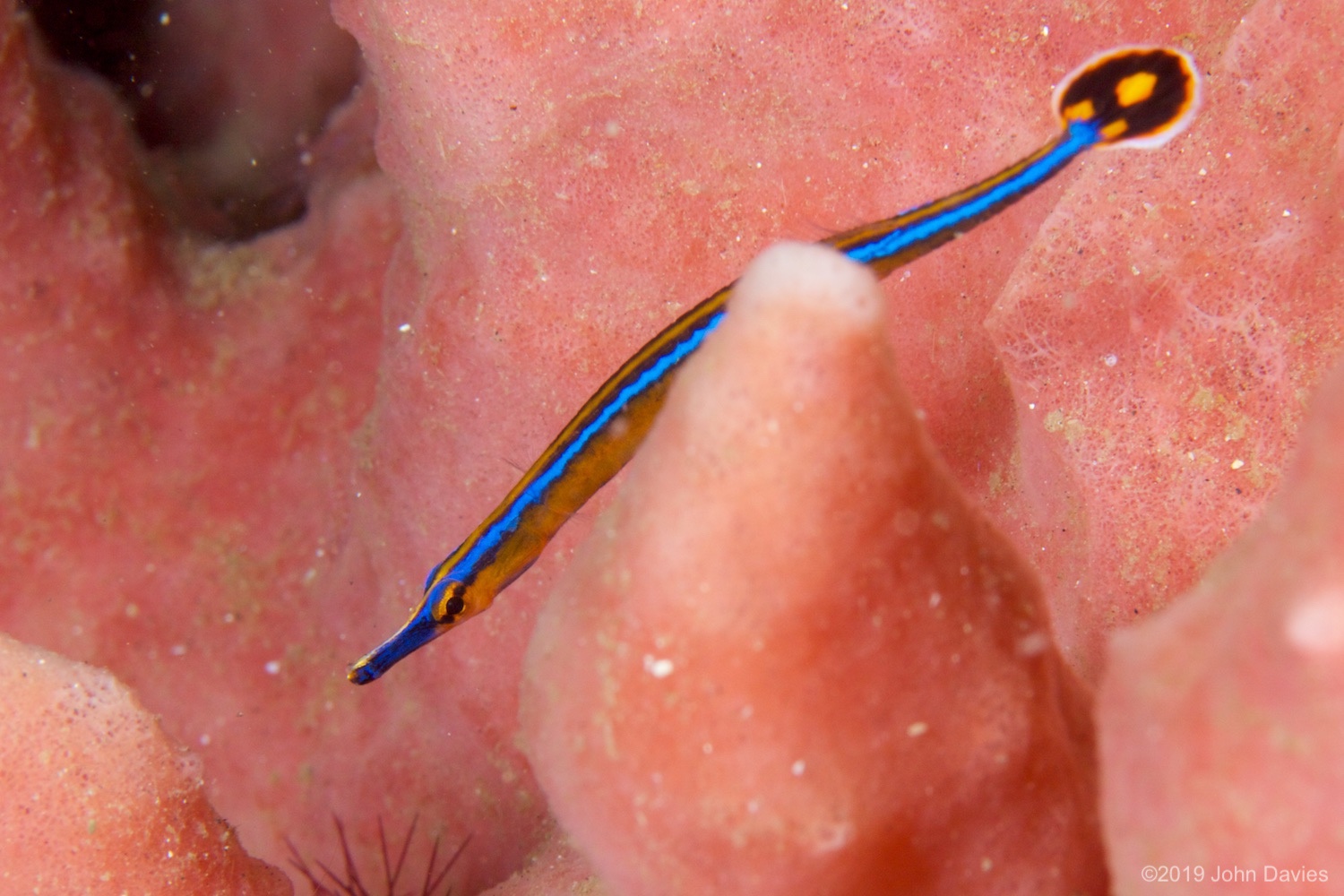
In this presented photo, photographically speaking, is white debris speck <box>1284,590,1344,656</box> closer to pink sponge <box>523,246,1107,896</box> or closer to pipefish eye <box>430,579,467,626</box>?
pink sponge <box>523,246,1107,896</box>

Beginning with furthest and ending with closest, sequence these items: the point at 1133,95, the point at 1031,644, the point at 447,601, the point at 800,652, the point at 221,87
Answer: the point at 221,87
the point at 447,601
the point at 1133,95
the point at 1031,644
the point at 800,652

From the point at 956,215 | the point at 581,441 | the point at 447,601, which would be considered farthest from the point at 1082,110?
the point at 447,601

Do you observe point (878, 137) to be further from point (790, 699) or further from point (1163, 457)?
point (790, 699)

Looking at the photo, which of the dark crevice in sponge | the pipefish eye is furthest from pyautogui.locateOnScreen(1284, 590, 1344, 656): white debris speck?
the dark crevice in sponge

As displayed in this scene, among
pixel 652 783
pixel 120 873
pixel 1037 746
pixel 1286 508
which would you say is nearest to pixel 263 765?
pixel 120 873

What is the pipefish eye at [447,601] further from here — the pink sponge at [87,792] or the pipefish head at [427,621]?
the pink sponge at [87,792]

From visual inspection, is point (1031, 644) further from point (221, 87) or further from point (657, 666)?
point (221, 87)

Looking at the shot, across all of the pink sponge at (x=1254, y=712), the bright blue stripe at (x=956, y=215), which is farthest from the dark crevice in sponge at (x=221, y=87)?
the pink sponge at (x=1254, y=712)
